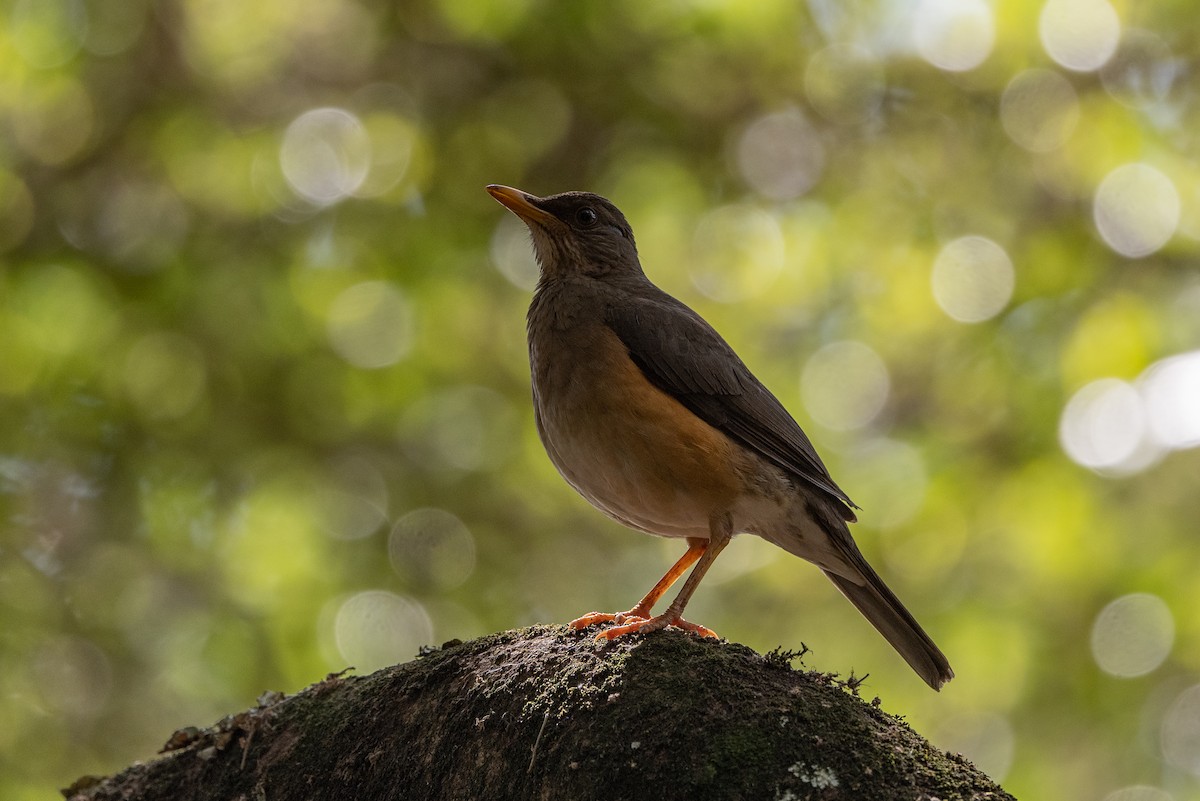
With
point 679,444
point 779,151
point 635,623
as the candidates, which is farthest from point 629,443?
point 779,151

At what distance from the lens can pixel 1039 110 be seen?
26.4 ft

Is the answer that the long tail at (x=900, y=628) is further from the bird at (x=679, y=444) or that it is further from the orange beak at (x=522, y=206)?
the orange beak at (x=522, y=206)

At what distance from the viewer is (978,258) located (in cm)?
812

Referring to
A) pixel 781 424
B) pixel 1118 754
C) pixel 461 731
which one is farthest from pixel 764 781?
pixel 1118 754

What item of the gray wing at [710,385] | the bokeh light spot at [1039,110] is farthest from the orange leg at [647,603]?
the bokeh light spot at [1039,110]

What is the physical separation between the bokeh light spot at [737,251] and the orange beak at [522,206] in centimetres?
297

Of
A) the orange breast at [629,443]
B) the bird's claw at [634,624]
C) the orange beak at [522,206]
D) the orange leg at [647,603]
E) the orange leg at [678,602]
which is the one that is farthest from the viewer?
the orange beak at [522,206]

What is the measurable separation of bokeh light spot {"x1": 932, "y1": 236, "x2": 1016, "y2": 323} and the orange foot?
4.85 m

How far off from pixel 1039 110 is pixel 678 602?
19.3ft

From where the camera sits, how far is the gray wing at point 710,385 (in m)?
4.67

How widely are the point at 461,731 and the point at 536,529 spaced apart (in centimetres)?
498

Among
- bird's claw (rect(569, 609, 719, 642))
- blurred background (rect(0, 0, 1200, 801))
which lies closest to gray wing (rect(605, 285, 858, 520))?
bird's claw (rect(569, 609, 719, 642))

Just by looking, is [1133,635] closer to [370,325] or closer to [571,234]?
[571,234]

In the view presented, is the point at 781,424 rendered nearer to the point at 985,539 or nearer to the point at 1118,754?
the point at 985,539
